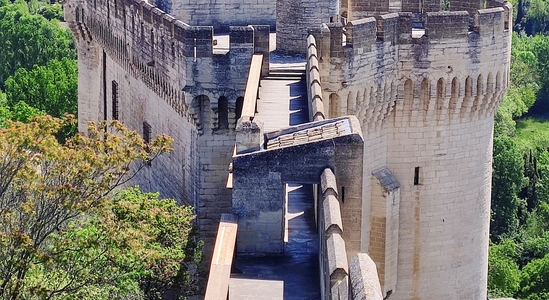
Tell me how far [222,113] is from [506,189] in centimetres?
4171

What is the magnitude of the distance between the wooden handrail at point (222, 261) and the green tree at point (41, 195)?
3.40 meters

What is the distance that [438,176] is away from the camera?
115 ft

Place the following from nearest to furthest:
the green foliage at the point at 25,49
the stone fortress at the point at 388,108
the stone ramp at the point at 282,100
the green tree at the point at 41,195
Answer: the green tree at the point at 41,195
the stone ramp at the point at 282,100
the stone fortress at the point at 388,108
the green foliage at the point at 25,49

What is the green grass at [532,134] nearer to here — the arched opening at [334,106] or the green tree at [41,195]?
the arched opening at [334,106]

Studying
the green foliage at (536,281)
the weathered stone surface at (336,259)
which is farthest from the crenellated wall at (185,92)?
the green foliage at (536,281)

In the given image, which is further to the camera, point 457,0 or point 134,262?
point 457,0

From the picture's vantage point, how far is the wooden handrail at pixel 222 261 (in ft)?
72.5

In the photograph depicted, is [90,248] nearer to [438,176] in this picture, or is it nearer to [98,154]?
[98,154]

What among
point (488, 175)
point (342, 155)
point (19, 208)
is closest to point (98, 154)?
point (19, 208)

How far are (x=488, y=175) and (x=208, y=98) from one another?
Answer: 8679 millimetres

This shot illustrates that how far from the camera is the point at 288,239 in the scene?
88.7ft

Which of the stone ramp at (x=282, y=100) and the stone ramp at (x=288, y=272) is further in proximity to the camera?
the stone ramp at (x=282, y=100)

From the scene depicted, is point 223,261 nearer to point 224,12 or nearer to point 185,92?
point 185,92

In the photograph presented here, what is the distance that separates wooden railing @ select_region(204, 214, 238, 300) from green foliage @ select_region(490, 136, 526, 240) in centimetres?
4770
